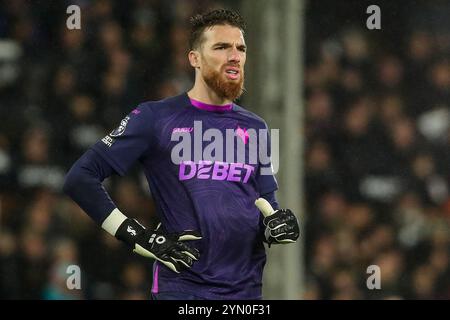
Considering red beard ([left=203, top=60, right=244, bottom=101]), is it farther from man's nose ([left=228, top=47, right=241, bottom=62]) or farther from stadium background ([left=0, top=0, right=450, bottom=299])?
stadium background ([left=0, top=0, right=450, bottom=299])

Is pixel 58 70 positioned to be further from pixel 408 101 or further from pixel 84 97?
pixel 408 101

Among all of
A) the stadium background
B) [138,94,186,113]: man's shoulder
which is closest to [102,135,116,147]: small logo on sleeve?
[138,94,186,113]: man's shoulder

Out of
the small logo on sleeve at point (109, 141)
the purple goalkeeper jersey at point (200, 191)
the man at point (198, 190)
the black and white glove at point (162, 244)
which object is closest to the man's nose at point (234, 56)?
the man at point (198, 190)

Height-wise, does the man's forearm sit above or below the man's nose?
below

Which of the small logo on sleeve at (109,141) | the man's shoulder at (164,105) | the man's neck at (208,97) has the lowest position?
the small logo on sleeve at (109,141)

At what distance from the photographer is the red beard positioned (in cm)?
508

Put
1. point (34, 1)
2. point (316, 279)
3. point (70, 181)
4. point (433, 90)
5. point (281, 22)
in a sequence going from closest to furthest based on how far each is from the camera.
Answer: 1. point (70, 181)
2. point (281, 22)
3. point (316, 279)
4. point (34, 1)
5. point (433, 90)

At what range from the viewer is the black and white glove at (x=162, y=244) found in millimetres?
4855

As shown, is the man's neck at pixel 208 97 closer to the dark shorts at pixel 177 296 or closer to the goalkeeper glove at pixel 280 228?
the goalkeeper glove at pixel 280 228

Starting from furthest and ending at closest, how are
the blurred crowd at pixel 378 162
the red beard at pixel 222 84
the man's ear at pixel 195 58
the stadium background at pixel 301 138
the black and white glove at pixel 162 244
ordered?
the blurred crowd at pixel 378 162, the stadium background at pixel 301 138, the man's ear at pixel 195 58, the red beard at pixel 222 84, the black and white glove at pixel 162 244

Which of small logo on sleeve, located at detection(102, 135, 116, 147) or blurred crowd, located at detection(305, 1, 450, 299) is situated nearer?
small logo on sleeve, located at detection(102, 135, 116, 147)

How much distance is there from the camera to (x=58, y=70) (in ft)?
30.5
